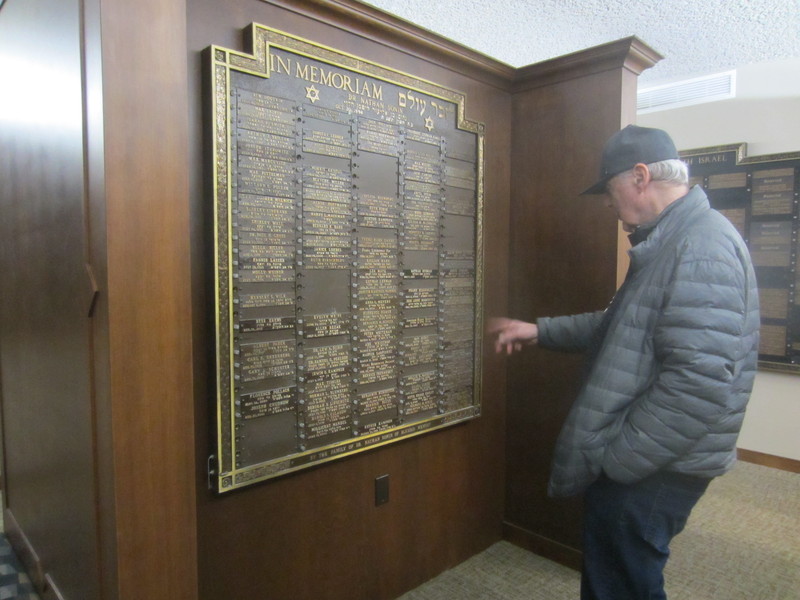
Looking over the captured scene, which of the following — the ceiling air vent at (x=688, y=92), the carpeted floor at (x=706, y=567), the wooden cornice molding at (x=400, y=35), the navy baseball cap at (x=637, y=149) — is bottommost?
the carpeted floor at (x=706, y=567)

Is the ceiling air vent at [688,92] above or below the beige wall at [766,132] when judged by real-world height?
above

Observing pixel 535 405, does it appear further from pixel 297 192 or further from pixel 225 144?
pixel 225 144

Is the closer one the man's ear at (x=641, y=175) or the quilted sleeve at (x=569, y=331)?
the man's ear at (x=641, y=175)

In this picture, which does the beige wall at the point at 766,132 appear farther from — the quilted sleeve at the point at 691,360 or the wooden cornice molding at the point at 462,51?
the quilted sleeve at the point at 691,360

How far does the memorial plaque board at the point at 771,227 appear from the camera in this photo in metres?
3.53

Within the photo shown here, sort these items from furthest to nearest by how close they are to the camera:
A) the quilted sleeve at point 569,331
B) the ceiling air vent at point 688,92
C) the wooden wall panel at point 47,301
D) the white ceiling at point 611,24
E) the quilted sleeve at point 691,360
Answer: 1. the ceiling air vent at point 688,92
2. the white ceiling at point 611,24
3. the quilted sleeve at point 569,331
4. the wooden wall panel at point 47,301
5. the quilted sleeve at point 691,360

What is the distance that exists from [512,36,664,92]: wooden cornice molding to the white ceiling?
35cm

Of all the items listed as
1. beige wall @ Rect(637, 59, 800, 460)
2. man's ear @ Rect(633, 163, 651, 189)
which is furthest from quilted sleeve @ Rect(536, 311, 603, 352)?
beige wall @ Rect(637, 59, 800, 460)

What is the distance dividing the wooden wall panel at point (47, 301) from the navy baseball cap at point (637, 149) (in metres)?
1.48

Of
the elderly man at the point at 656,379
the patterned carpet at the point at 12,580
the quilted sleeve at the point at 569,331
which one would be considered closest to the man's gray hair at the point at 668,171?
the elderly man at the point at 656,379

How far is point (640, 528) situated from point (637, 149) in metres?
1.08

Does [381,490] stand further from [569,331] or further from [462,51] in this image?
[462,51]

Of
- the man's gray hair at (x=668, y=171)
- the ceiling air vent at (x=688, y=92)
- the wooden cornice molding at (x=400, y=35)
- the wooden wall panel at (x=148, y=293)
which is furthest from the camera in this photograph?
the ceiling air vent at (x=688, y=92)

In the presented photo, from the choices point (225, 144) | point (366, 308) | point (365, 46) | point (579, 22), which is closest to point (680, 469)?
point (366, 308)
